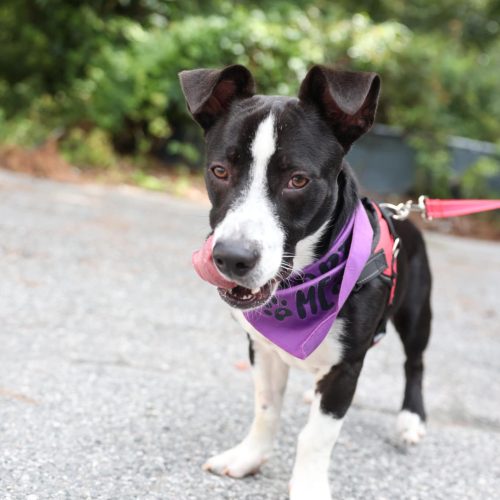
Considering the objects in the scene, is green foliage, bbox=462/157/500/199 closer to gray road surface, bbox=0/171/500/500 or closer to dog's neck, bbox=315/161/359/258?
gray road surface, bbox=0/171/500/500

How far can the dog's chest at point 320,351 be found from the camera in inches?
110

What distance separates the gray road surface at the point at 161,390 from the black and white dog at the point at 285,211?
0.34 metres

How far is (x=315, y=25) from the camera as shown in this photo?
11531 mm

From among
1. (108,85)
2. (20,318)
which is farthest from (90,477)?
(108,85)

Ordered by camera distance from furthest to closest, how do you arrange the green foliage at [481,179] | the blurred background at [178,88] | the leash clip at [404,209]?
1. the green foliage at [481,179]
2. the blurred background at [178,88]
3. the leash clip at [404,209]

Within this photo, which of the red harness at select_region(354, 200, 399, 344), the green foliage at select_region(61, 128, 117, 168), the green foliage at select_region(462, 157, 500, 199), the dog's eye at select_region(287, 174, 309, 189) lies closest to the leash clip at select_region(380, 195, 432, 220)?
the red harness at select_region(354, 200, 399, 344)

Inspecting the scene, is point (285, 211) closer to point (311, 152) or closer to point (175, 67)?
point (311, 152)

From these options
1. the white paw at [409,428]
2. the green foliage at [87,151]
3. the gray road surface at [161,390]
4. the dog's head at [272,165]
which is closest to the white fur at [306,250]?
the dog's head at [272,165]

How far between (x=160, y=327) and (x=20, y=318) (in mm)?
940

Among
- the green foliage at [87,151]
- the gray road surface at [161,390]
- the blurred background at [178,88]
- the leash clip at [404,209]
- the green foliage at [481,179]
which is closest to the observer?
the gray road surface at [161,390]

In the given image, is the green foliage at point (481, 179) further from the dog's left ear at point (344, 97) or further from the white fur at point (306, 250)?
the white fur at point (306, 250)

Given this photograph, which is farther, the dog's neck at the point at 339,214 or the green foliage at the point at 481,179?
the green foliage at the point at 481,179

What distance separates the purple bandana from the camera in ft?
8.99

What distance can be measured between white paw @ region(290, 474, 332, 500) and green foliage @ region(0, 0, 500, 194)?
26.7 feet
